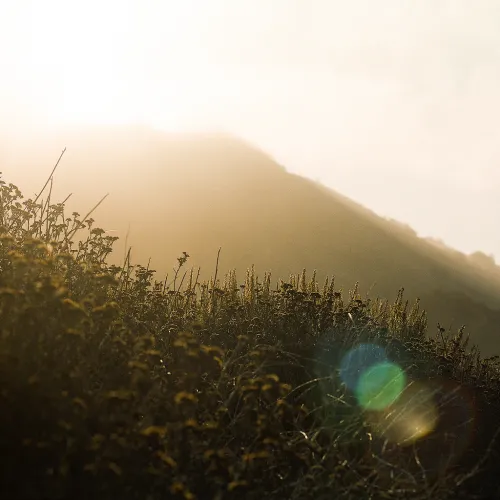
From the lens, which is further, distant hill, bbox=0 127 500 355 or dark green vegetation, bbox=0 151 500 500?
distant hill, bbox=0 127 500 355

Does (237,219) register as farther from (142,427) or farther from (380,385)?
(142,427)

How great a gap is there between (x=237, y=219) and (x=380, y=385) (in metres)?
29.3

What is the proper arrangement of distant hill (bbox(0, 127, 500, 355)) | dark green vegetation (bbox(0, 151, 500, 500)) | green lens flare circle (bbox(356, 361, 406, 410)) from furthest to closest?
distant hill (bbox(0, 127, 500, 355)), green lens flare circle (bbox(356, 361, 406, 410)), dark green vegetation (bbox(0, 151, 500, 500))

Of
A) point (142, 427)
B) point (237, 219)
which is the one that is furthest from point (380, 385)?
point (237, 219)

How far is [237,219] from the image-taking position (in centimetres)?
3431

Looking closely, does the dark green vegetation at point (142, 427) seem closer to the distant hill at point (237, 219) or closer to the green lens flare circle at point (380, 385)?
the green lens flare circle at point (380, 385)

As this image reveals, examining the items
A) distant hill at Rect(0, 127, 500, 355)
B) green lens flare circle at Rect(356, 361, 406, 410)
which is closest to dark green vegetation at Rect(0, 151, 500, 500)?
green lens flare circle at Rect(356, 361, 406, 410)

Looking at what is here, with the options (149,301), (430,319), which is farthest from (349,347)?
(430,319)

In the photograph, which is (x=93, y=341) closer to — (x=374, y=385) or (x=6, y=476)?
(x=6, y=476)

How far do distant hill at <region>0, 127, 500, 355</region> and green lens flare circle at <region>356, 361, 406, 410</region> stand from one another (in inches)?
760

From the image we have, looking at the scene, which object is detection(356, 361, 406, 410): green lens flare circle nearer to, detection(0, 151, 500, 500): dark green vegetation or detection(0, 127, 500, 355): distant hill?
detection(0, 151, 500, 500): dark green vegetation

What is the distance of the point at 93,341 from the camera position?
3279 millimetres

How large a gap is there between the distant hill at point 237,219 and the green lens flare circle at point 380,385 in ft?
63.3

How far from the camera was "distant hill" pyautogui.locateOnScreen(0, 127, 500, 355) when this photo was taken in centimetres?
2819
